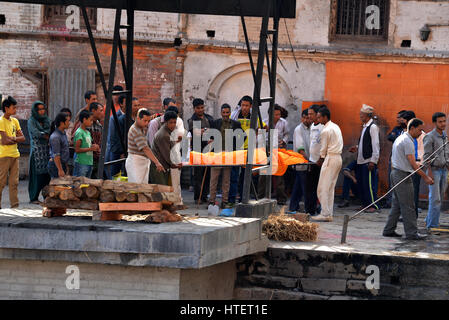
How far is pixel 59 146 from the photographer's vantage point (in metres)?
13.4

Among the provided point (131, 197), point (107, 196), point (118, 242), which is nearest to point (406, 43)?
point (131, 197)

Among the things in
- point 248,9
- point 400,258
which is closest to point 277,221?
point 400,258

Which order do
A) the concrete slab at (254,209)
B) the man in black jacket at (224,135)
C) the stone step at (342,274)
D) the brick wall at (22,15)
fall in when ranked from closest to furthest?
the stone step at (342,274)
the concrete slab at (254,209)
the man in black jacket at (224,135)
the brick wall at (22,15)

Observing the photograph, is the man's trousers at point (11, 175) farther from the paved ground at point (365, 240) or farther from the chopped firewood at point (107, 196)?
the chopped firewood at point (107, 196)

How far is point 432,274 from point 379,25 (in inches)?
360

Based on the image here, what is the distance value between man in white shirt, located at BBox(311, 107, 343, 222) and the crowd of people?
0.06 ft

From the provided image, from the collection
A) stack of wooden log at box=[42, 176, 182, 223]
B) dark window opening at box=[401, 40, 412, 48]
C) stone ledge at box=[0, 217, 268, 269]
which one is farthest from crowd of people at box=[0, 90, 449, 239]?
stone ledge at box=[0, 217, 268, 269]

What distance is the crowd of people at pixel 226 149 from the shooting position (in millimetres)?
12023

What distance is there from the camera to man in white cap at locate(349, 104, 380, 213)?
15.7m

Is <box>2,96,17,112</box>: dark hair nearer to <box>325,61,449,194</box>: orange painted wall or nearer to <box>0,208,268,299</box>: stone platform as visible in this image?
<box>0,208,268,299</box>: stone platform

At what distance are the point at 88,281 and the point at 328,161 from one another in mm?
5835

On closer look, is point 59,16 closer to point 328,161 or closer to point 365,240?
point 328,161

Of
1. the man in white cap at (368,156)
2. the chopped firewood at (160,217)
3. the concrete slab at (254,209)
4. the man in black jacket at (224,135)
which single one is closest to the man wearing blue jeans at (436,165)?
the man in white cap at (368,156)

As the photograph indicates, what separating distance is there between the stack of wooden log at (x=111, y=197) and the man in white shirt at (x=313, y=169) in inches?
219
